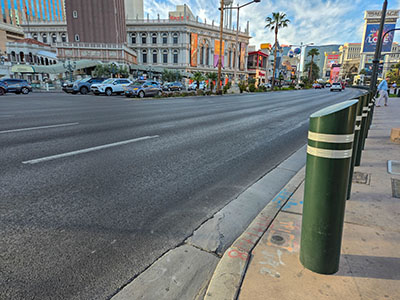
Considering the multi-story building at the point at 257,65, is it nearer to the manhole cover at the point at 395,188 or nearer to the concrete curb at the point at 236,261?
the manhole cover at the point at 395,188

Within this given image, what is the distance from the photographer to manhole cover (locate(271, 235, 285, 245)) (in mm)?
2377

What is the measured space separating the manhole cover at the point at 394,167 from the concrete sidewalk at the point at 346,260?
123 cm

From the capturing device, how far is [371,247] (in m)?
2.29

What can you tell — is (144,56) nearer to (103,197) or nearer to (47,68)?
(47,68)

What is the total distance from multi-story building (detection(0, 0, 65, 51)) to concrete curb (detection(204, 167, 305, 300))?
108 meters

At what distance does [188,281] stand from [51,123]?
8248 mm

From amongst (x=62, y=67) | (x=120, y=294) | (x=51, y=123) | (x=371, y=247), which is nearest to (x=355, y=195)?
(x=371, y=247)

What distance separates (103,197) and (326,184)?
2567 millimetres

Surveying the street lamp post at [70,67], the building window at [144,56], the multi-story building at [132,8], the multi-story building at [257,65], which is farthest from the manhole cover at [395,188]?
the multi-story building at [132,8]

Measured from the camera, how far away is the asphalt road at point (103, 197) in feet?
6.75

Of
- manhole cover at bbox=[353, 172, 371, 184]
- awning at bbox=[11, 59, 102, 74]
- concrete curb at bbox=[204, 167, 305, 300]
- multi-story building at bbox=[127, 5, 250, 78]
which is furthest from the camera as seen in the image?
multi-story building at bbox=[127, 5, 250, 78]

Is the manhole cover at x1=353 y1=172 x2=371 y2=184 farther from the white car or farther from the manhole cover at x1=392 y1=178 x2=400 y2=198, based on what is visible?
the white car

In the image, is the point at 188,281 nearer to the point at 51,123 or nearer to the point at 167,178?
the point at 167,178

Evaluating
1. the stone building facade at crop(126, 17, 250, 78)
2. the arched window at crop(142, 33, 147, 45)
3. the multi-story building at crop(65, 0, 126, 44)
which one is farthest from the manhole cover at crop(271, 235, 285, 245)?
the arched window at crop(142, 33, 147, 45)
